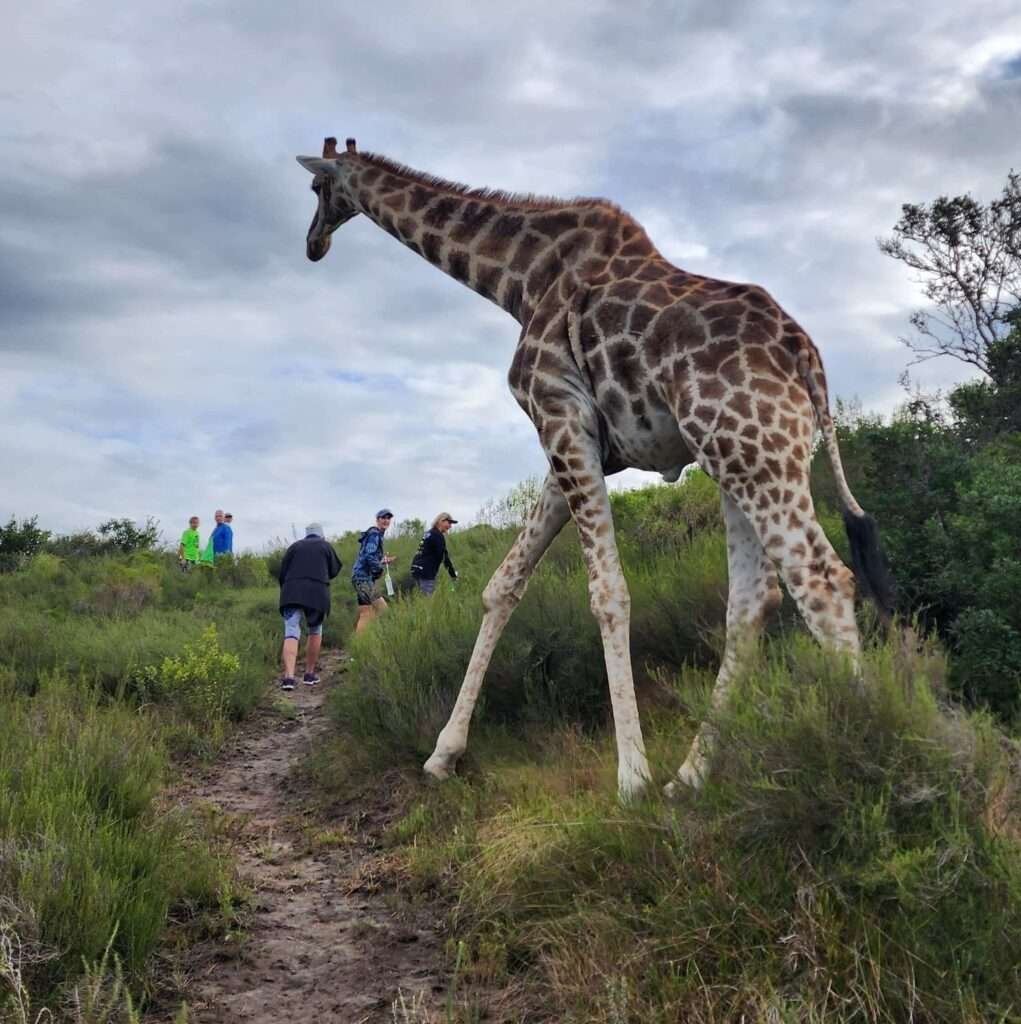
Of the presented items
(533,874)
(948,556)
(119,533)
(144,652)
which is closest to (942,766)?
(533,874)

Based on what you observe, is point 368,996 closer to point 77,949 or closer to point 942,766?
point 77,949

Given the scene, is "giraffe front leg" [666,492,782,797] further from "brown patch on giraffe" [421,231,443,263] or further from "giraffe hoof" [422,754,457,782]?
"brown patch on giraffe" [421,231,443,263]

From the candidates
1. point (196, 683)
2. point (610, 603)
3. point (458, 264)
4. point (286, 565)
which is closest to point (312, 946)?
point (610, 603)

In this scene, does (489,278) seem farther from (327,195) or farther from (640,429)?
(327,195)

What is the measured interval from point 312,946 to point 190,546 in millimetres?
18662

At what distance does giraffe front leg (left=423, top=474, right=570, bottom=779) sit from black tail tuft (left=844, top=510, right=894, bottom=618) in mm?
1906

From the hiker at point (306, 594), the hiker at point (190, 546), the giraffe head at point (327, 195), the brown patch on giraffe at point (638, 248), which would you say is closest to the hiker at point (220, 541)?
the hiker at point (190, 546)

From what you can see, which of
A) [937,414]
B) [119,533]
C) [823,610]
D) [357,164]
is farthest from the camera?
[119,533]

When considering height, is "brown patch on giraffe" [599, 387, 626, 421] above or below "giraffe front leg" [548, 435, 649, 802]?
above

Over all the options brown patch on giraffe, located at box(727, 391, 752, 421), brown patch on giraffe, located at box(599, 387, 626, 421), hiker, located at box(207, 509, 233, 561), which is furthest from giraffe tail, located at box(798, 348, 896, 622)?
hiker, located at box(207, 509, 233, 561)

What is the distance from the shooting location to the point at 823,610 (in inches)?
182

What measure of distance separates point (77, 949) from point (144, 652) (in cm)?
684

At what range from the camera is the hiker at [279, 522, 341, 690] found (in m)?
12.0

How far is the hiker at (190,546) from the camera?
22.3m
